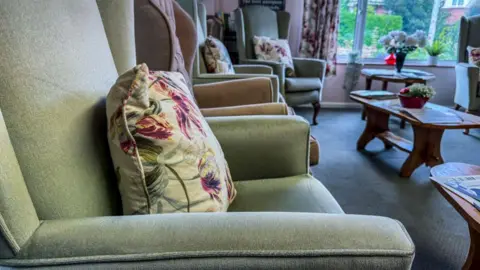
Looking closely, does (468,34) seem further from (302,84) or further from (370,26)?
(302,84)

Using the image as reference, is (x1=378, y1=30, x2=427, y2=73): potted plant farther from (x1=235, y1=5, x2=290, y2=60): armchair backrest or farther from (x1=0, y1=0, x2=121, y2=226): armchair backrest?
(x1=0, y1=0, x2=121, y2=226): armchair backrest

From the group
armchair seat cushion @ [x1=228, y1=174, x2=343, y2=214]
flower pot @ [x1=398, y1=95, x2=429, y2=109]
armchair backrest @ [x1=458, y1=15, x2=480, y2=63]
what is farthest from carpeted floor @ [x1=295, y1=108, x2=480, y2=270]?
armchair backrest @ [x1=458, y1=15, x2=480, y2=63]

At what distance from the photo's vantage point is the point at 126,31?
3.45 feet

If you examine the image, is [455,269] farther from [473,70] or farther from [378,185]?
[473,70]

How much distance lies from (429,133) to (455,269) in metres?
0.97

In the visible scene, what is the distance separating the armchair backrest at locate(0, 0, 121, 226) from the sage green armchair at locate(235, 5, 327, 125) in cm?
236

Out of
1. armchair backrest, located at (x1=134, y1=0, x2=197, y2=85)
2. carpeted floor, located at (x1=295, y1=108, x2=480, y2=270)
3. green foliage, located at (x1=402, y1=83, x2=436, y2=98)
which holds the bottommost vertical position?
carpeted floor, located at (x1=295, y1=108, x2=480, y2=270)

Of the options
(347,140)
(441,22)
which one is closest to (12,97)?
(347,140)

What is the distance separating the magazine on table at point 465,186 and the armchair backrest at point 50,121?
1.00 meters

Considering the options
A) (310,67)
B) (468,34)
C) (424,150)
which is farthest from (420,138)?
(468,34)

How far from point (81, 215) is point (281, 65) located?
2.55 m

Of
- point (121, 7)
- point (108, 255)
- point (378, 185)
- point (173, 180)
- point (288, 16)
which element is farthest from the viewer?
point (288, 16)

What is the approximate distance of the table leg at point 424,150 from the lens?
81.7 inches

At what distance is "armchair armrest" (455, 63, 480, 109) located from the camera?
9.49 ft
